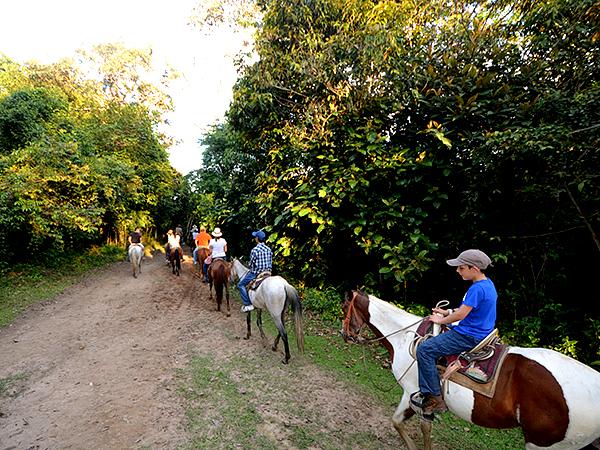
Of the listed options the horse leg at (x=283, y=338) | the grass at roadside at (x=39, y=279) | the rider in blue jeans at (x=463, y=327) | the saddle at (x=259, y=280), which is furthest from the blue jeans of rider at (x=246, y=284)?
the grass at roadside at (x=39, y=279)

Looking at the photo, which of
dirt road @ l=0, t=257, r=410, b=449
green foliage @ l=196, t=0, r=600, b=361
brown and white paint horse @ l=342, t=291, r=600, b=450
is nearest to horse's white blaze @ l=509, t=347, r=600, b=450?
brown and white paint horse @ l=342, t=291, r=600, b=450

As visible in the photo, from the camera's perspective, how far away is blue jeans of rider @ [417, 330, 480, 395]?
129 inches

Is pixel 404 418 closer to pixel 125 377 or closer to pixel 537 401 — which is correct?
pixel 537 401

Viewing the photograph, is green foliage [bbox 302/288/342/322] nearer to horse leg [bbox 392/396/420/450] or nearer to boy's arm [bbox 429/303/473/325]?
horse leg [bbox 392/396/420/450]

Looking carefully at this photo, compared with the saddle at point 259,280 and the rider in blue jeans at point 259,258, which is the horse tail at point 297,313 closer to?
the saddle at point 259,280

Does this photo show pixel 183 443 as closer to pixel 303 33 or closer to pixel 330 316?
pixel 330 316

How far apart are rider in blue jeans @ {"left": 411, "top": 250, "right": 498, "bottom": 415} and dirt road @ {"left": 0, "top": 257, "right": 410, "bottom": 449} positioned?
124 cm

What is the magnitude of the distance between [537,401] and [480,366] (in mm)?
511

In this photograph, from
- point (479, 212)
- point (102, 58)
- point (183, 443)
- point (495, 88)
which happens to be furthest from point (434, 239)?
point (102, 58)

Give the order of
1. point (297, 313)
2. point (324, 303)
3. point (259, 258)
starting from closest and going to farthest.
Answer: point (297, 313), point (259, 258), point (324, 303)

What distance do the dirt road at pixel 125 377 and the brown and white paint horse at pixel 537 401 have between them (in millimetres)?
1240

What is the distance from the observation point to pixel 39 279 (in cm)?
1188

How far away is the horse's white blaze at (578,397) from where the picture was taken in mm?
2705

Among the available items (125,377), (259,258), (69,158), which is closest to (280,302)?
(259,258)
